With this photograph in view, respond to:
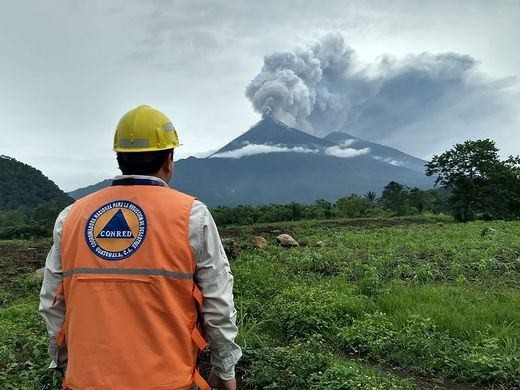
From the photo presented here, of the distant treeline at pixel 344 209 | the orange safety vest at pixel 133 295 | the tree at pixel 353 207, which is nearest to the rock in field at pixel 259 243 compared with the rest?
the distant treeline at pixel 344 209

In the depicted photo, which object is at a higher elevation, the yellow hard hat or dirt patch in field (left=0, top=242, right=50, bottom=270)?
the yellow hard hat

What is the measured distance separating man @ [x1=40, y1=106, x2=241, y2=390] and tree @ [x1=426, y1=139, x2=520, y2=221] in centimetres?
2856

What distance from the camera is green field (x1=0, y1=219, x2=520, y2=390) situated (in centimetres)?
398

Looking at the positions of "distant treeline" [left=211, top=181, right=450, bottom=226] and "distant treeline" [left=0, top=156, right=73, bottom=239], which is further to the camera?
"distant treeline" [left=0, top=156, right=73, bottom=239]

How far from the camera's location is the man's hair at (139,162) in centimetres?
200

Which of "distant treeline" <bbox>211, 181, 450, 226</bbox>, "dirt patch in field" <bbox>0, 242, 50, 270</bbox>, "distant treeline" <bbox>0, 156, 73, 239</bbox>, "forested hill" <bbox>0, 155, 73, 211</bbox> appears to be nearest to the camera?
"dirt patch in field" <bbox>0, 242, 50, 270</bbox>

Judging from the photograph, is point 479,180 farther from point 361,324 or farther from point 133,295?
point 133,295

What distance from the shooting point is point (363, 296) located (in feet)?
21.7

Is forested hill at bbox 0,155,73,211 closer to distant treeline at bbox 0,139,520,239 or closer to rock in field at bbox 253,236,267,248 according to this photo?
distant treeline at bbox 0,139,520,239

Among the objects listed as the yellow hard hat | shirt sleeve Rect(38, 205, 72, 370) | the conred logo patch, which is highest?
the yellow hard hat

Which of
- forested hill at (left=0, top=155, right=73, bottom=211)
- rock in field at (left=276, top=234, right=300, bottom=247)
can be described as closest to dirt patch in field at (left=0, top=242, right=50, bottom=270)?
rock in field at (left=276, top=234, right=300, bottom=247)

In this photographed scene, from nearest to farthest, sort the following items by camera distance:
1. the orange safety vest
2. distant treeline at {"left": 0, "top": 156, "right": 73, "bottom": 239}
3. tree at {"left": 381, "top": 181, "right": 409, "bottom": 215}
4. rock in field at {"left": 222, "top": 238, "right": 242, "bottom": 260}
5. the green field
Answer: the orange safety vest → the green field → rock in field at {"left": 222, "top": 238, "right": 242, "bottom": 260} → tree at {"left": 381, "top": 181, "right": 409, "bottom": 215} → distant treeline at {"left": 0, "top": 156, "right": 73, "bottom": 239}

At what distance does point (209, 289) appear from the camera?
6.23ft

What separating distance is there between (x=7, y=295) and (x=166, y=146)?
7.80 m
